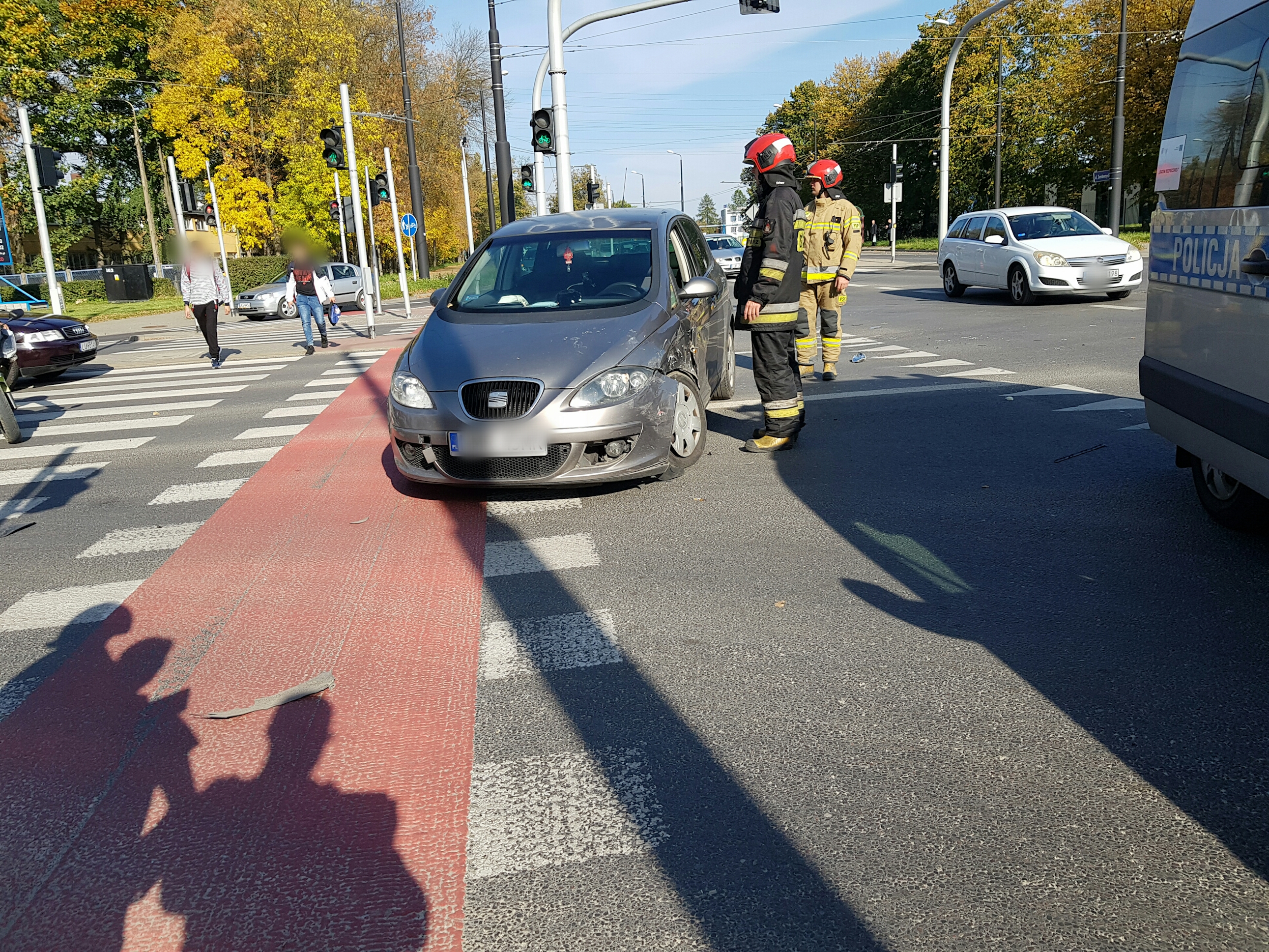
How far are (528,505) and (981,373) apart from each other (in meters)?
6.05

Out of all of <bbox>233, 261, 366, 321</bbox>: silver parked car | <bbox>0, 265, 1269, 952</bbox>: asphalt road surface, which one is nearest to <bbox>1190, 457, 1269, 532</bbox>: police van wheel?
<bbox>0, 265, 1269, 952</bbox>: asphalt road surface

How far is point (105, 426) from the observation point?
10359 millimetres

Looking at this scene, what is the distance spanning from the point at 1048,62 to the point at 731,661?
58451mm

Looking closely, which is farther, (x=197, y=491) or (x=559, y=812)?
(x=197, y=491)

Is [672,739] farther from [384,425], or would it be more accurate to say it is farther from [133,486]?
[384,425]

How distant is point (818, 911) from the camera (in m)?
2.46

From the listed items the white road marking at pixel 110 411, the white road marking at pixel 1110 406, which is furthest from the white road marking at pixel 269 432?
the white road marking at pixel 1110 406

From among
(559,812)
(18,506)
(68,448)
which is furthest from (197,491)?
(559,812)

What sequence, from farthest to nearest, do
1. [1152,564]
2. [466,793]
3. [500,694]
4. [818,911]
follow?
[1152,564] → [500,694] → [466,793] → [818,911]

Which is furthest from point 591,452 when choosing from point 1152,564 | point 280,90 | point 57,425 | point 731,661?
point 280,90

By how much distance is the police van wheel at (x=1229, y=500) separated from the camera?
16.0 feet

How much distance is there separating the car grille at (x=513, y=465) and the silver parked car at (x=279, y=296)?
23857mm

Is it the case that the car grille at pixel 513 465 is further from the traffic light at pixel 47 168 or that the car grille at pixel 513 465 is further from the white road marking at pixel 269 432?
the traffic light at pixel 47 168

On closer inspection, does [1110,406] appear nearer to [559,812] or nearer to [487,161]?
[559,812]
